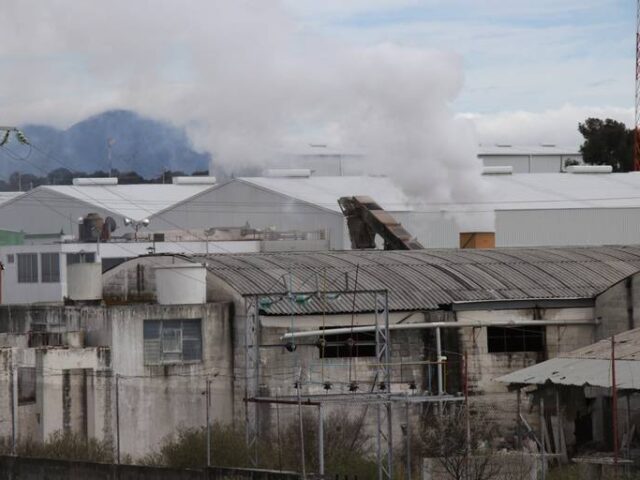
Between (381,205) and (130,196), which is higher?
(130,196)

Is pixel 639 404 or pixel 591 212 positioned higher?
pixel 591 212

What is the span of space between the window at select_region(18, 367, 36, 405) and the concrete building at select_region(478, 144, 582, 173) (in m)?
71.3

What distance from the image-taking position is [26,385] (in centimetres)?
3753

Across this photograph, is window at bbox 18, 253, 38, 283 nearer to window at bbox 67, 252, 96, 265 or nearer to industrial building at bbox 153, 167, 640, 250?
window at bbox 67, 252, 96, 265

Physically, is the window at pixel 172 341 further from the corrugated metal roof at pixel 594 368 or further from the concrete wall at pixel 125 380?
the corrugated metal roof at pixel 594 368

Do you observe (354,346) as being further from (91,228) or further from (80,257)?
(91,228)

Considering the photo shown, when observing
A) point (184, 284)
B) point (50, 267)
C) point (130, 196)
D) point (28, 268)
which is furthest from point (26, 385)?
point (130, 196)

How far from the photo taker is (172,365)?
3931cm

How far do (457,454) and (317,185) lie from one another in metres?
50.5

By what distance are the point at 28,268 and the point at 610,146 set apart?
187 ft

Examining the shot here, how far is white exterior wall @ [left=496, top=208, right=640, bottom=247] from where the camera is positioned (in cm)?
7362

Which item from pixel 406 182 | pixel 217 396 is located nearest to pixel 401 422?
pixel 217 396

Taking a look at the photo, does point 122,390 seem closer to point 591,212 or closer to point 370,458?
point 370,458

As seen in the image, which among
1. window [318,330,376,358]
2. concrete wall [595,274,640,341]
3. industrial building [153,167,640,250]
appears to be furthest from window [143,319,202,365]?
industrial building [153,167,640,250]
